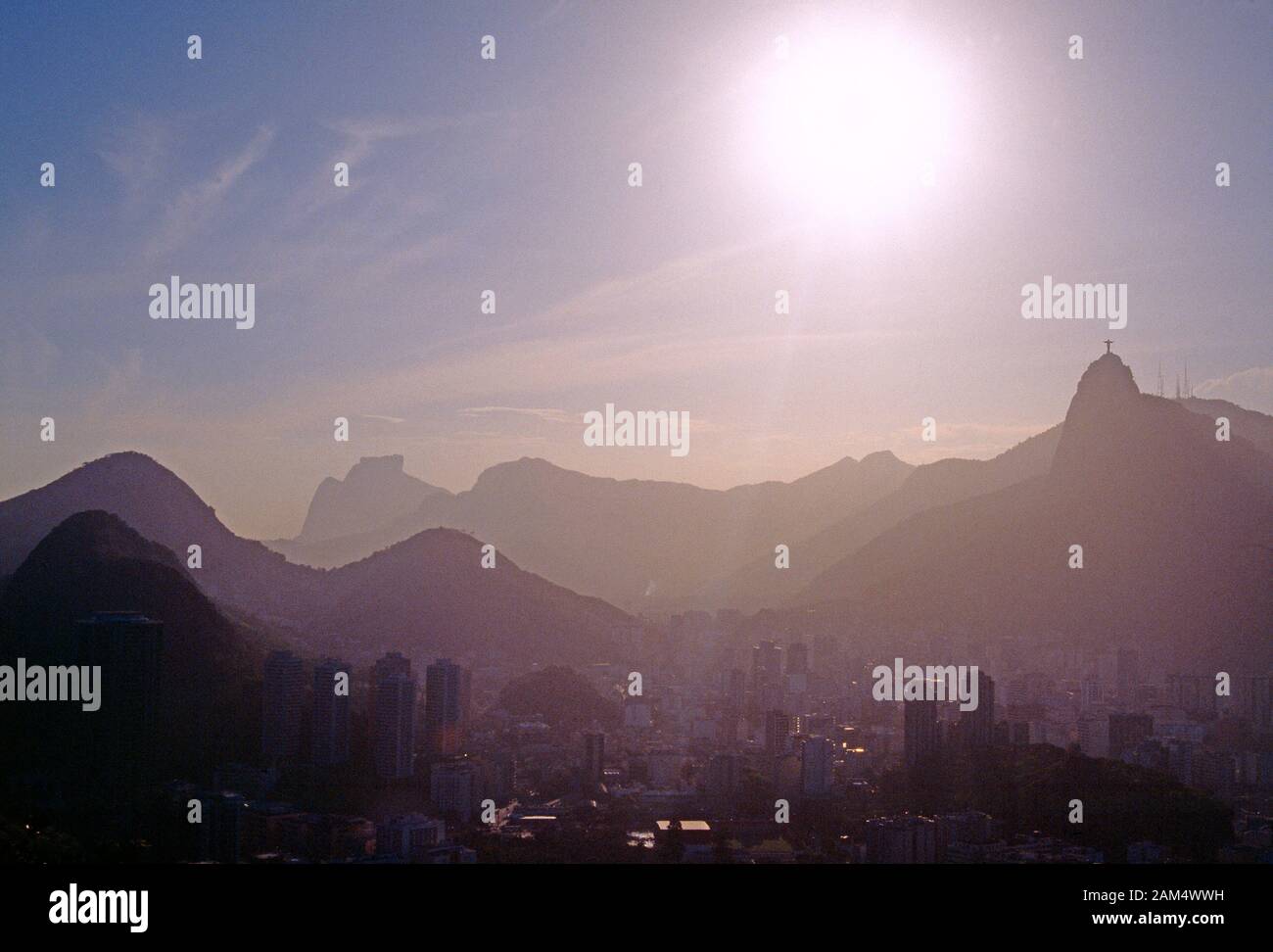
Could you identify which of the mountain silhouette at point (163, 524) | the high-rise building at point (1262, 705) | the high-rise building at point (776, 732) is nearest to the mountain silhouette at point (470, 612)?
the mountain silhouette at point (163, 524)

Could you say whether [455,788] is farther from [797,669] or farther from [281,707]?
[797,669]

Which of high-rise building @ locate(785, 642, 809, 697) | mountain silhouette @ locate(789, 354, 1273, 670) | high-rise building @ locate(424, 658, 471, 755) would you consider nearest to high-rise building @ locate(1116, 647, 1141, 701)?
mountain silhouette @ locate(789, 354, 1273, 670)

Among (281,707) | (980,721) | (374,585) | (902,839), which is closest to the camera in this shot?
(902,839)

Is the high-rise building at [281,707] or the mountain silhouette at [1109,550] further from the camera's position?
the mountain silhouette at [1109,550]

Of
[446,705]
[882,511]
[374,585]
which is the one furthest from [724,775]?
[374,585]

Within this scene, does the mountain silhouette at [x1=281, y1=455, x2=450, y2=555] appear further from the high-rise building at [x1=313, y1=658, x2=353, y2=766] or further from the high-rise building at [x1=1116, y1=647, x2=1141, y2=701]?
the high-rise building at [x1=1116, y1=647, x2=1141, y2=701]

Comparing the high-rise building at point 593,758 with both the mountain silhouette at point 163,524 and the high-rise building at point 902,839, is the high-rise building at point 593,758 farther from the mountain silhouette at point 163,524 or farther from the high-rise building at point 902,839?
the mountain silhouette at point 163,524
